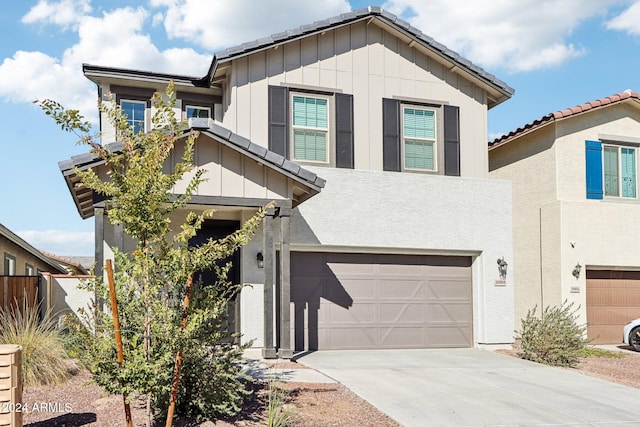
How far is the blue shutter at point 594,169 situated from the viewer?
17.2m

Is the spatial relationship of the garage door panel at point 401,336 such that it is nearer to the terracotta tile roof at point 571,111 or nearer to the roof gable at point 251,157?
the roof gable at point 251,157

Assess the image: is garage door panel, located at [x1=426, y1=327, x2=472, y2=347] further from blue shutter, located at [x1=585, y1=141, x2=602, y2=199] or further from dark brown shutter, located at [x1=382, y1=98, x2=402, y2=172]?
blue shutter, located at [x1=585, y1=141, x2=602, y2=199]

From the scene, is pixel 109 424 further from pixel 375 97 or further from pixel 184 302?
pixel 375 97

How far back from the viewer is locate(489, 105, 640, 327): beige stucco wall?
16.8m

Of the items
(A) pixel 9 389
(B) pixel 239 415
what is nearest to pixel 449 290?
(B) pixel 239 415

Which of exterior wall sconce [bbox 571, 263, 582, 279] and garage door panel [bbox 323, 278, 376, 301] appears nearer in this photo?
garage door panel [bbox 323, 278, 376, 301]

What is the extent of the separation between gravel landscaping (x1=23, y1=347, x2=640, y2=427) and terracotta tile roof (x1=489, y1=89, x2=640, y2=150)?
989cm

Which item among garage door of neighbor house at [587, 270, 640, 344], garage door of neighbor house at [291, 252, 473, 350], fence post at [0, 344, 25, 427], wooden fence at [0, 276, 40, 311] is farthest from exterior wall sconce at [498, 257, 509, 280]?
fence post at [0, 344, 25, 427]

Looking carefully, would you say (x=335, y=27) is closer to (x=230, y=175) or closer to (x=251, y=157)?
(x=251, y=157)

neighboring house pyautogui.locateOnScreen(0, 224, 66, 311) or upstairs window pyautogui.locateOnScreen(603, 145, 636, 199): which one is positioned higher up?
upstairs window pyautogui.locateOnScreen(603, 145, 636, 199)

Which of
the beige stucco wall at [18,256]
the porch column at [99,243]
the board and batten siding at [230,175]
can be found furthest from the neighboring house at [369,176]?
the beige stucco wall at [18,256]

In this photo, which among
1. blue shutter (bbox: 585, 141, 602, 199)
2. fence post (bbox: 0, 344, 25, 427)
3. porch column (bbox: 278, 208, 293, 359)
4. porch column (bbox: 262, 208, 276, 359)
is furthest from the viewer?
blue shutter (bbox: 585, 141, 602, 199)

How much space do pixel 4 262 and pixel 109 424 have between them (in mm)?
16642

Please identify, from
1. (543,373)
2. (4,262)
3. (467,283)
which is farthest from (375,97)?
(4,262)
